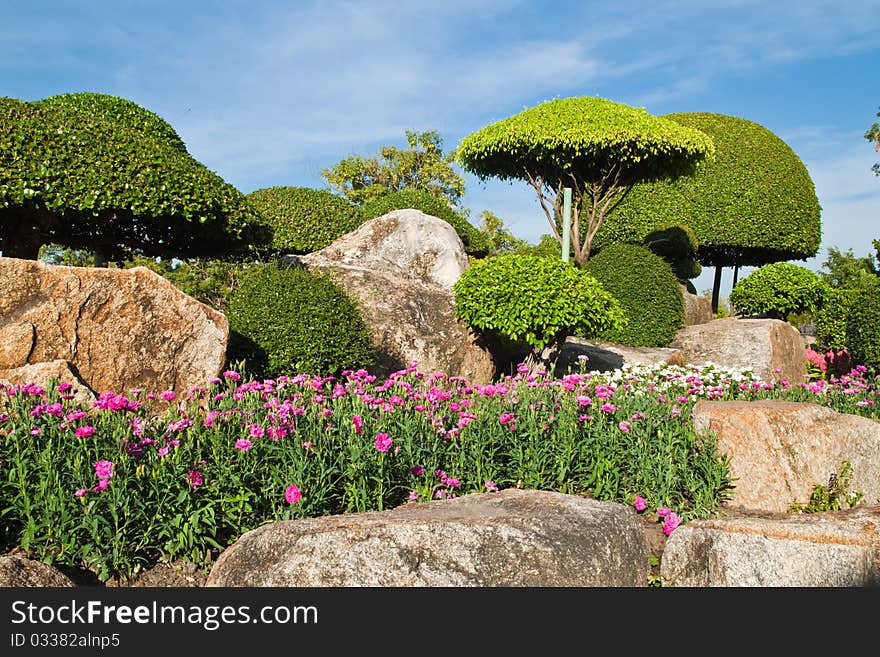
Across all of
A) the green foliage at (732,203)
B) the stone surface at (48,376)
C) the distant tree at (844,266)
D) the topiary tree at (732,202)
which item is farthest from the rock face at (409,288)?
the distant tree at (844,266)

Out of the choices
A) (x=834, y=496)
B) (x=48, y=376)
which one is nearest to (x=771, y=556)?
(x=834, y=496)

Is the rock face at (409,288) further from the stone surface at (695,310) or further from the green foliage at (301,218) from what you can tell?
the stone surface at (695,310)

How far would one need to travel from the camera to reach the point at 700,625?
2.89 metres

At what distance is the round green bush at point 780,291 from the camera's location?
17.2 meters

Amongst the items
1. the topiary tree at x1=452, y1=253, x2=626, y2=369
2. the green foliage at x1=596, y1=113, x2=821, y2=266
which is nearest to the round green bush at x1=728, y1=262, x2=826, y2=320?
the green foliage at x1=596, y1=113, x2=821, y2=266

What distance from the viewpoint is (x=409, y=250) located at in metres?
11.7

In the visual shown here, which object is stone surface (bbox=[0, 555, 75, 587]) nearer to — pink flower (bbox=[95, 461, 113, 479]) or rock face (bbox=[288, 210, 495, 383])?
pink flower (bbox=[95, 461, 113, 479])

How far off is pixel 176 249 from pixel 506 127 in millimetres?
7847

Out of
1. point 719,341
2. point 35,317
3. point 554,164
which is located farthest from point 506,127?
point 35,317

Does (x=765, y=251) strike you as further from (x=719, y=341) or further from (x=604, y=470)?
(x=604, y=470)

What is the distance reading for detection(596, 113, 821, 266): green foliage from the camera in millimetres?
22219

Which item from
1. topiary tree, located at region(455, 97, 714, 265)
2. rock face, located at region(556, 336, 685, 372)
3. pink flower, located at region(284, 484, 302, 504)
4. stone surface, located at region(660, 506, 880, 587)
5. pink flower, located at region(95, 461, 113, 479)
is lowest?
stone surface, located at region(660, 506, 880, 587)

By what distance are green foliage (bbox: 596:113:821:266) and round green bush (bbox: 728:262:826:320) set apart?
4.78 metres

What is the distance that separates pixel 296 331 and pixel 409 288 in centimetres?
246
